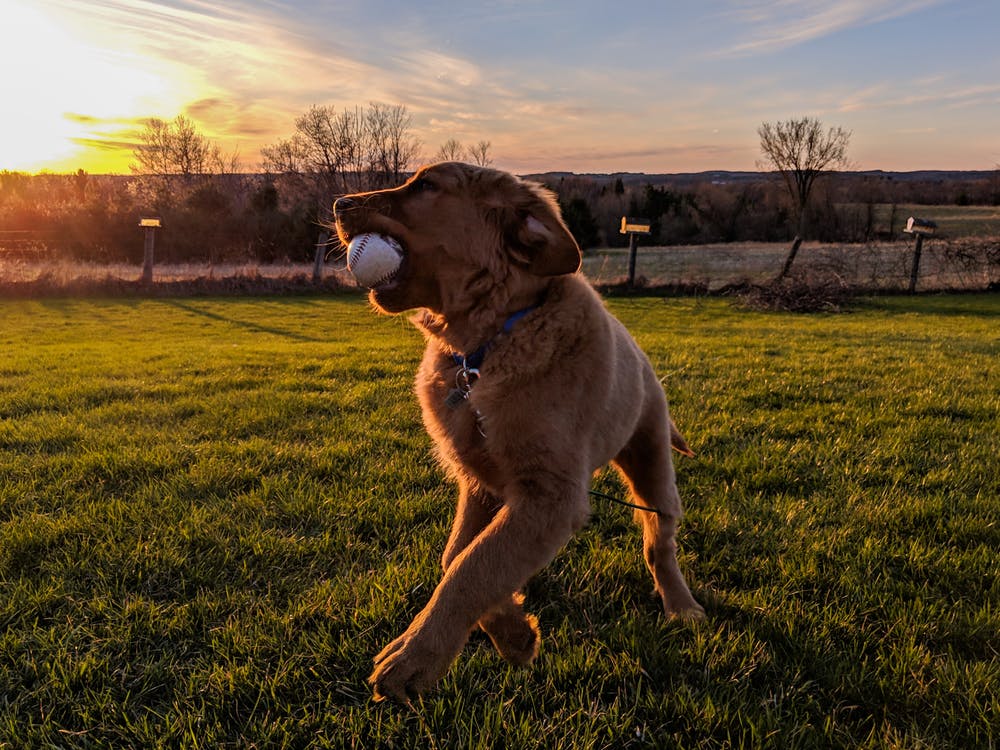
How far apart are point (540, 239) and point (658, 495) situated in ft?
4.99

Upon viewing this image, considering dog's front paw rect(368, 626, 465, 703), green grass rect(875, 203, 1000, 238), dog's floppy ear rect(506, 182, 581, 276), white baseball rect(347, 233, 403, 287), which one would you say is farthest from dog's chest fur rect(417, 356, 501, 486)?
green grass rect(875, 203, 1000, 238)

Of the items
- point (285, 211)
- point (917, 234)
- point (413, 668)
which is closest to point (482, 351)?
point (413, 668)

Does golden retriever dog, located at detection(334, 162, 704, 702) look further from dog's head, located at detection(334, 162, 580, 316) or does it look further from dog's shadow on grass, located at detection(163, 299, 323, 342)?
dog's shadow on grass, located at detection(163, 299, 323, 342)

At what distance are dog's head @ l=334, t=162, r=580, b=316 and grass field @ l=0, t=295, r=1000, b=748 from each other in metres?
1.48

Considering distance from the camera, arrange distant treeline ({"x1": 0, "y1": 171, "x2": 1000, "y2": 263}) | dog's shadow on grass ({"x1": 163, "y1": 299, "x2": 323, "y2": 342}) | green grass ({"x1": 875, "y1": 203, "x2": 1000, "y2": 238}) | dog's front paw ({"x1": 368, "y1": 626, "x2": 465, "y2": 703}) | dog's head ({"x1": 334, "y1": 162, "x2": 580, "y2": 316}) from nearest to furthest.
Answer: dog's front paw ({"x1": 368, "y1": 626, "x2": 465, "y2": 703}) → dog's head ({"x1": 334, "y1": 162, "x2": 580, "y2": 316}) → dog's shadow on grass ({"x1": 163, "y1": 299, "x2": 323, "y2": 342}) → distant treeline ({"x1": 0, "y1": 171, "x2": 1000, "y2": 263}) → green grass ({"x1": 875, "y1": 203, "x2": 1000, "y2": 238})

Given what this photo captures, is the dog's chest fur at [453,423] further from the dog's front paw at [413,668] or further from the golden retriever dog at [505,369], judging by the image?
the dog's front paw at [413,668]

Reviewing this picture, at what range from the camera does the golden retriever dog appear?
2.23m

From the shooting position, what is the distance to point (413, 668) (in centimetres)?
192

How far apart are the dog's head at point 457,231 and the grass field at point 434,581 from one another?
4.86 feet

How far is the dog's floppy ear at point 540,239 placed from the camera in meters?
2.49

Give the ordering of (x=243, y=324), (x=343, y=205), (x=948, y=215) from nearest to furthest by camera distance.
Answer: (x=343, y=205) → (x=243, y=324) → (x=948, y=215)

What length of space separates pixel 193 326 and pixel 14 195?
40578 millimetres

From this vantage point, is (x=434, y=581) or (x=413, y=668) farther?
(x=434, y=581)

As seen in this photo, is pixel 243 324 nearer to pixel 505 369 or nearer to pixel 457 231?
pixel 457 231
